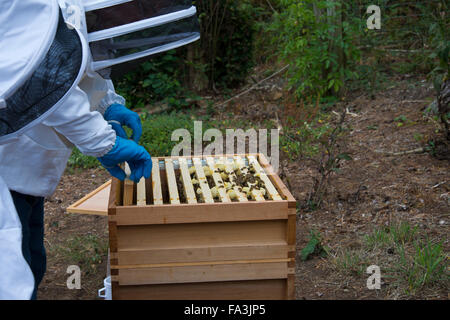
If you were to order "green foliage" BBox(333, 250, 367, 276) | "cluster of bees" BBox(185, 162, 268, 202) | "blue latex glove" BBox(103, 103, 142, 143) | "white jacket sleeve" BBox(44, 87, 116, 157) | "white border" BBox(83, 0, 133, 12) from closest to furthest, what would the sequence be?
"white jacket sleeve" BBox(44, 87, 116, 157), "white border" BBox(83, 0, 133, 12), "cluster of bees" BBox(185, 162, 268, 202), "blue latex glove" BBox(103, 103, 142, 143), "green foliage" BBox(333, 250, 367, 276)

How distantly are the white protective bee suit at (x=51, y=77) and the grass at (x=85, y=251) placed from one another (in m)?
1.28

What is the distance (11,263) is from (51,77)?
65cm

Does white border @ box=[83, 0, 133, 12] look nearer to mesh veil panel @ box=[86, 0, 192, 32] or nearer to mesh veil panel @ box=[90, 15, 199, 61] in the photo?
mesh veil panel @ box=[86, 0, 192, 32]

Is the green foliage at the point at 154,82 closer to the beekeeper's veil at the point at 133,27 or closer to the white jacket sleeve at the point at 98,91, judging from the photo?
the white jacket sleeve at the point at 98,91

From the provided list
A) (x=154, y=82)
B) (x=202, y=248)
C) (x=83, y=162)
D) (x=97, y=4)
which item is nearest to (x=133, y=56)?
(x=97, y=4)

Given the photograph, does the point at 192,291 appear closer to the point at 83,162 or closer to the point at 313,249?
the point at 313,249

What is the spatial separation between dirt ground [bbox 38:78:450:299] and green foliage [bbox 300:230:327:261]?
0.15ft

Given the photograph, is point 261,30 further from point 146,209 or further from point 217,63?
point 146,209

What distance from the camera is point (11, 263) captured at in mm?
1562

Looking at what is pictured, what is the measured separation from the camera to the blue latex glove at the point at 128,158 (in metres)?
2.02

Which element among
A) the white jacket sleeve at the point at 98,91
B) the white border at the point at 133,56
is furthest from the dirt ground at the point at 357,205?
the white border at the point at 133,56

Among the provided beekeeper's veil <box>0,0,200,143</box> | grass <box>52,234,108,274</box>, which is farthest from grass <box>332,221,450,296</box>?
beekeeper's veil <box>0,0,200,143</box>

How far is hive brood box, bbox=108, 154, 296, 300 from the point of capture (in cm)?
196

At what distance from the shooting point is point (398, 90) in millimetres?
5781
